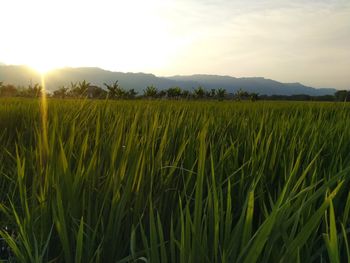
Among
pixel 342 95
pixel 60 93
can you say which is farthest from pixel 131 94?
pixel 342 95

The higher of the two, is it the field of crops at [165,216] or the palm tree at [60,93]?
the field of crops at [165,216]

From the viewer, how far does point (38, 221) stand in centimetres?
112

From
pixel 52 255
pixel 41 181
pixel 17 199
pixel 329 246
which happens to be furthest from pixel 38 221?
pixel 329 246

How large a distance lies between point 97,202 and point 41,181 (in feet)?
0.98

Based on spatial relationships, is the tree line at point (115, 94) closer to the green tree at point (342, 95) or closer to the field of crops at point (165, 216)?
the green tree at point (342, 95)

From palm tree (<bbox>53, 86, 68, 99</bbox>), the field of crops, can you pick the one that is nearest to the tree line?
palm tree (<bbox>53, 86, 68, 99</bbox>)

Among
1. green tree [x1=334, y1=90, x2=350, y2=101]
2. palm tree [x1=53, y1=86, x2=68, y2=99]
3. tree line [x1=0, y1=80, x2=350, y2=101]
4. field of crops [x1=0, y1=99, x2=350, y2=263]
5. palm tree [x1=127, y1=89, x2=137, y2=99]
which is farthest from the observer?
palm tree [x1=127, y1=89, x2=137, y2=99]

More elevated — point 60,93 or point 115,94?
point 60,93

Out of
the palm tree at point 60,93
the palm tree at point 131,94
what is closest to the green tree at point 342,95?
the palm tree at point 60,93

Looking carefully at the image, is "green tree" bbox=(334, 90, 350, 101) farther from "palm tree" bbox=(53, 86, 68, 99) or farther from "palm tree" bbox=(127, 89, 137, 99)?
"palm tree" bbox=(127, 89, 137, 99)

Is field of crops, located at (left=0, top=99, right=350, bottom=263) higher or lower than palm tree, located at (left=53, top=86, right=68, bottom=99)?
higher

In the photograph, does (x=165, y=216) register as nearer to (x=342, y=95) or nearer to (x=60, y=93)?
(x=342, y=95)

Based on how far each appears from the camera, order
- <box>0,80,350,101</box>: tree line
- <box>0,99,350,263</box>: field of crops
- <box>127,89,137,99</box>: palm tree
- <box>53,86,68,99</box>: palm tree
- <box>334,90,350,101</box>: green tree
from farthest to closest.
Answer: <box>127,89,137,99</box>: palm tree < <box>53,86,68,99</box>: palm tree < <box>0,80,350,101</box>: tree line < <box>334,90,350,101</box>: green tree < <box>0,99,350,263</box>: field of crops

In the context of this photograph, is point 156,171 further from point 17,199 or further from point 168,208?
point 17,199
